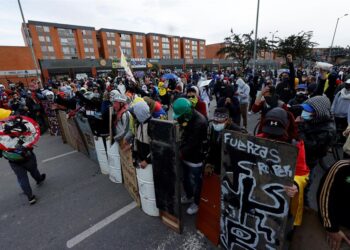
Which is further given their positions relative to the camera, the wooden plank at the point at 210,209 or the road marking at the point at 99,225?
the road marking at the point at 99,225

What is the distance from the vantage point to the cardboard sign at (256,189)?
1.65 metres

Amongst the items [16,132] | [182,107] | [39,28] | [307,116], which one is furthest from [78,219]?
[39,28]

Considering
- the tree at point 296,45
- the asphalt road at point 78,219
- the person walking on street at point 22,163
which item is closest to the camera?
the asphalt road at point 78,219

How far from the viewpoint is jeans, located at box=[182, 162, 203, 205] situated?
117 inches

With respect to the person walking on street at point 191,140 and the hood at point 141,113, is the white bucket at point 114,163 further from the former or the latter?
the person walking on street at point 191,140

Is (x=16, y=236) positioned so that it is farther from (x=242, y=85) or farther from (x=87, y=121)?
(x=242, y=85)

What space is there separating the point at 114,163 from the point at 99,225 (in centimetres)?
123

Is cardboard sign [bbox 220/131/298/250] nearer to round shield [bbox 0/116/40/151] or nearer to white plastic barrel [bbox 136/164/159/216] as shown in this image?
white plastic barrel [bbox 136/164/159/216]

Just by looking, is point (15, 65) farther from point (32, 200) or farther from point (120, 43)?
point (120, 43)

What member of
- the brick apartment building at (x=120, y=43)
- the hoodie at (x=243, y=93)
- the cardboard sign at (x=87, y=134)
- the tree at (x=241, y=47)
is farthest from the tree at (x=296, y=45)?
the brick apartment building at (x=120, y=43)

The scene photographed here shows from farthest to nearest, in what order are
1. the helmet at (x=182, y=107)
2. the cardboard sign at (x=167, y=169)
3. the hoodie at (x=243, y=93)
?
the hoodie at (x=243, y=93)
the helmet at (x=182, y=107)
the cardboard sign at (x=167, y=169)

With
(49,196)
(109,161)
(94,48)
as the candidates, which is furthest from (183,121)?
(94,48)

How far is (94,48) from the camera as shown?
53.4 meters

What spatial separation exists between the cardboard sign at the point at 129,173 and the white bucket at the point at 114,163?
6.5 inches
